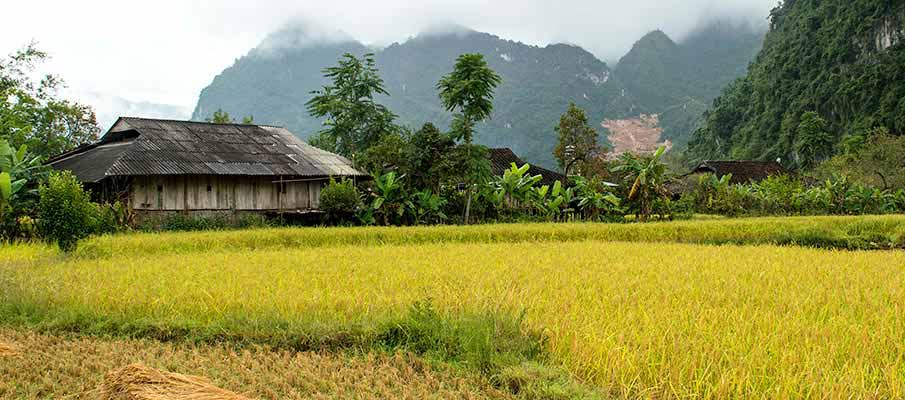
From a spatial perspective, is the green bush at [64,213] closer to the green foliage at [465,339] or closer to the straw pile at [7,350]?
the straw pile at [7,350]

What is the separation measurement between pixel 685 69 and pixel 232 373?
320 ft

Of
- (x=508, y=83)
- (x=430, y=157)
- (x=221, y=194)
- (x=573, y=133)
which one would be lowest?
(x=221, y=194)

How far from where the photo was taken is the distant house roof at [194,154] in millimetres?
13719

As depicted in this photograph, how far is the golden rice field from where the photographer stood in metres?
3.20

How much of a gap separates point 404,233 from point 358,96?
538 inches

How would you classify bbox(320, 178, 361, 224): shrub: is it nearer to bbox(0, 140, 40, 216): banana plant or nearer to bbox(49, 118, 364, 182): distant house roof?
bbox(49, 118, 364, 182): distant house roof

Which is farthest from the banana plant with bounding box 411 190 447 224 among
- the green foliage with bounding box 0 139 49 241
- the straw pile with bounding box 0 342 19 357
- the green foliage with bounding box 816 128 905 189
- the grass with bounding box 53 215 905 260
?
the green foliage with bounding box 816 128 905 189

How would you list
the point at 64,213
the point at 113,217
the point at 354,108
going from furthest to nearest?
the point at 354,108 < the point at 113,217 < the point at 64,213

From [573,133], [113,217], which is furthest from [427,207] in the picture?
[573,133]

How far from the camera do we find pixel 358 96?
24000 mm

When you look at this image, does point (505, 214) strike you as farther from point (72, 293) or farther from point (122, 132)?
point (72, 293)

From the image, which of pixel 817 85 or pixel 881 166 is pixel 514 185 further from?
pixel 817 85

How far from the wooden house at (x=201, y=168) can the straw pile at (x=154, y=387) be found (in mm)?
11386

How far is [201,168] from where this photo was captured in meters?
14.2
